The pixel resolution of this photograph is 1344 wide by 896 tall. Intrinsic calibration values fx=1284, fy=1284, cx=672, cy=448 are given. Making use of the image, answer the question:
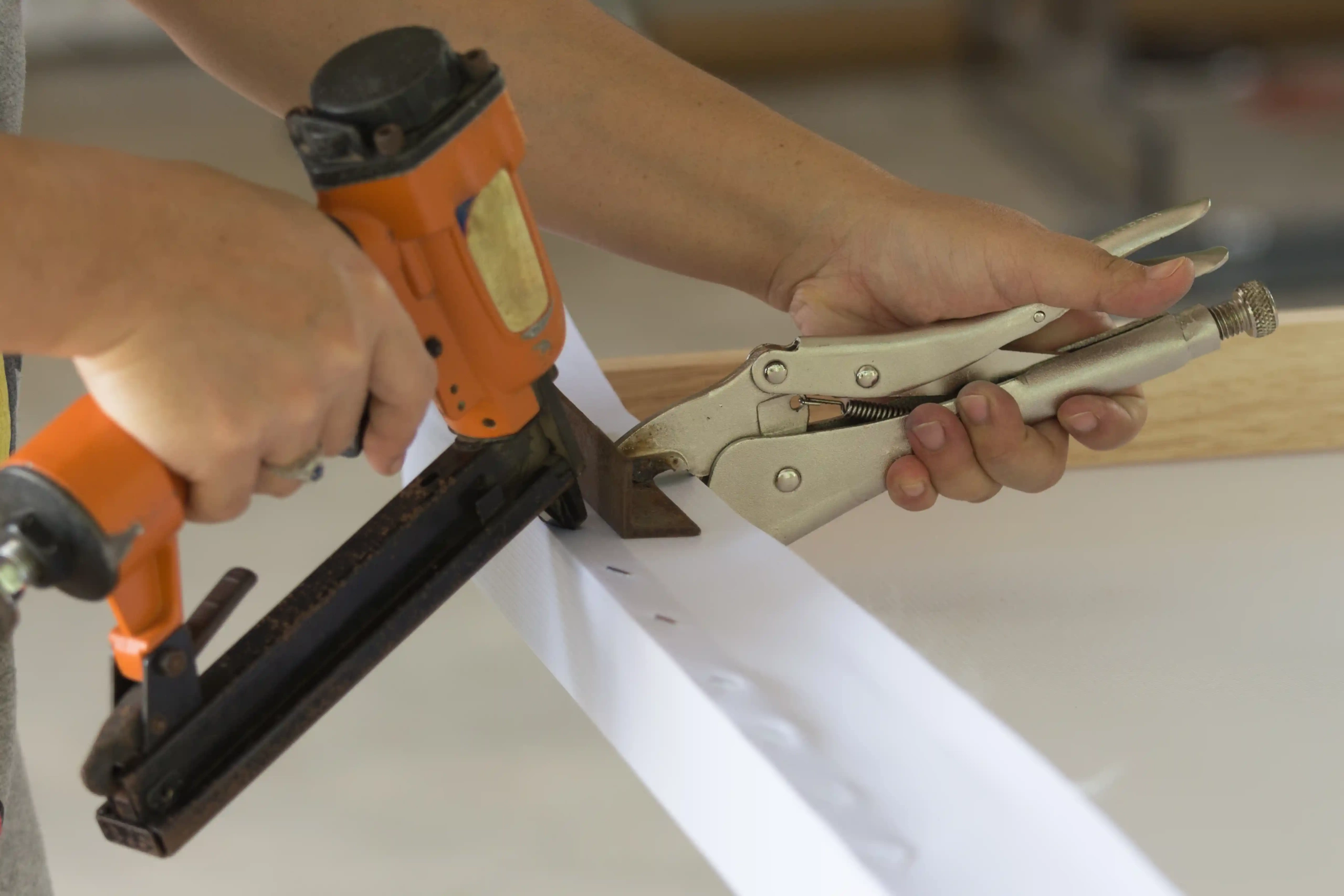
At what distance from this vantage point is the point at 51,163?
1.83 feet

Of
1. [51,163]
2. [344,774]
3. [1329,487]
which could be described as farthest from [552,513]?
[1329,487]

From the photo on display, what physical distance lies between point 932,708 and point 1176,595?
0.54 m

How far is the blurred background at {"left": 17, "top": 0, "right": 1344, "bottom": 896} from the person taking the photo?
1201mm

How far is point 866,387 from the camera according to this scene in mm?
996

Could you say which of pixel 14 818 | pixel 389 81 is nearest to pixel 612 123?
pixel 389 81

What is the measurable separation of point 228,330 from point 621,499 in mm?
361

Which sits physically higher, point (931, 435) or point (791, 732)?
point (791, 732)

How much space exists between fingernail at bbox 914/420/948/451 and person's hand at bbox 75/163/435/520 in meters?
0.50

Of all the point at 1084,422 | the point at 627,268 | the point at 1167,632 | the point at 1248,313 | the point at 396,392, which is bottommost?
the point at 627,268

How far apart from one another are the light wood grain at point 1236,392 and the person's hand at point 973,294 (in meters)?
0.21

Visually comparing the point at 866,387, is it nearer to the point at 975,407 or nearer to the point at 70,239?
the point at 975,407

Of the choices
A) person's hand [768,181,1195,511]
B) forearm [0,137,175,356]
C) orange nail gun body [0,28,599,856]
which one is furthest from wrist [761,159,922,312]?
forearm [0,137,175,356]

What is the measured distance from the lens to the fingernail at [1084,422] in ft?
3.41

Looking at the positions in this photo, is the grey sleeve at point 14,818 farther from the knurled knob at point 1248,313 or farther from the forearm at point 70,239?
the knurled knob at point 1248,313
